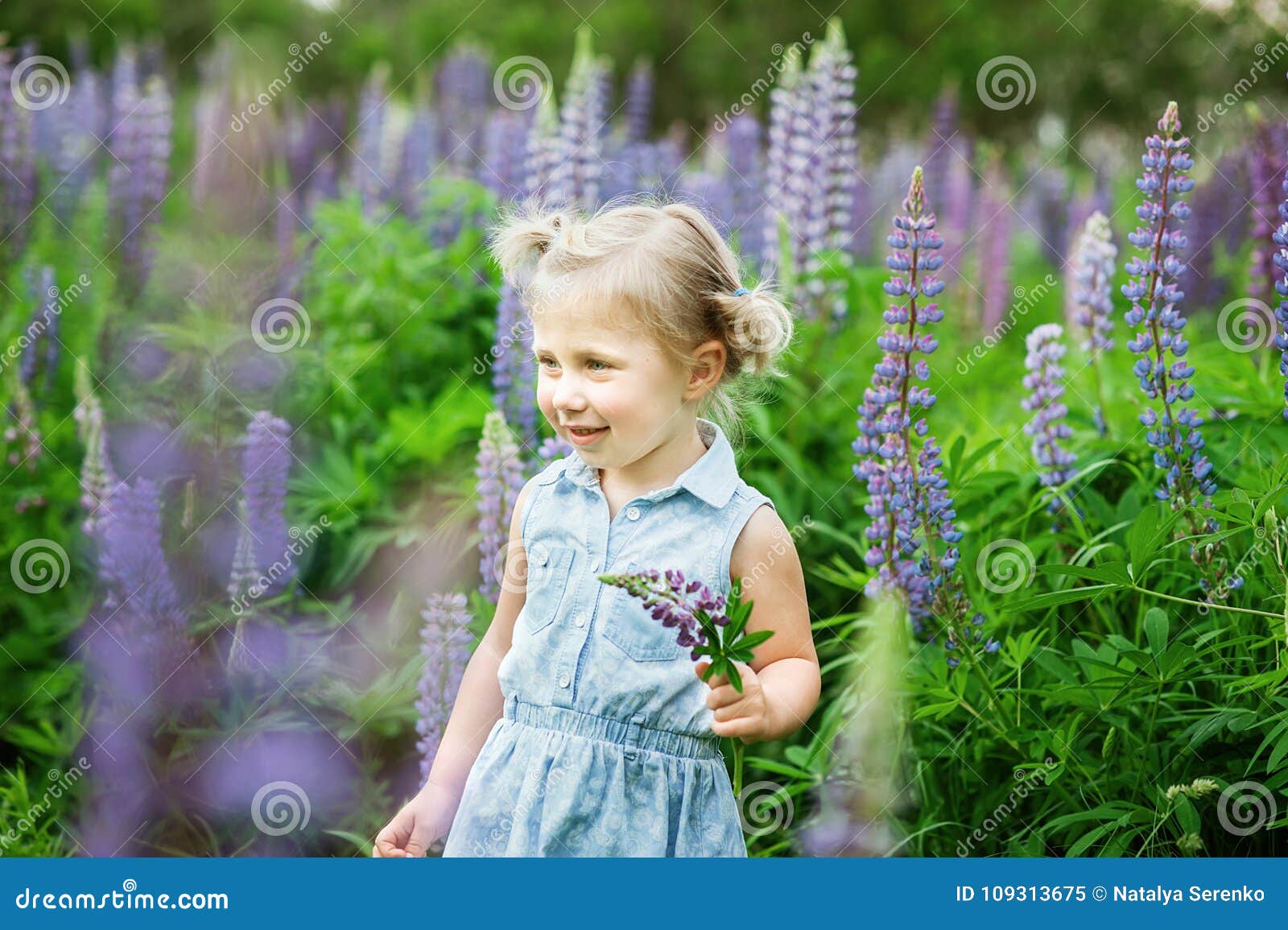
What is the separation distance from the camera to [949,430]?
4.48m

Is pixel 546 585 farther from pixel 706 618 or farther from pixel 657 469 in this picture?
pixel 706 618

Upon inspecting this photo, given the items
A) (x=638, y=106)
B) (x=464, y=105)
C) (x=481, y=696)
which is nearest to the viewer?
(x=481, y=696)

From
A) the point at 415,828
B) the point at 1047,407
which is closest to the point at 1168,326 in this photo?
the point at 1047,407

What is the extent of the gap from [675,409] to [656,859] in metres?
0.81

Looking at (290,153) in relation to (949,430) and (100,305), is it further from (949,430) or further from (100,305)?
(949,430)

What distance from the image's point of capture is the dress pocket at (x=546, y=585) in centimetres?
243

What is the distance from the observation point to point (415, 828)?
8.23ft

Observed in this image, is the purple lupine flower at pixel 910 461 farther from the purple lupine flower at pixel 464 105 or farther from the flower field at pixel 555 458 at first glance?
the purple lupine flower at pixel 464 105

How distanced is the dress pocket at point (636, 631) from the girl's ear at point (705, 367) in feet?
1.15

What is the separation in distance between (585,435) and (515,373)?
158cm

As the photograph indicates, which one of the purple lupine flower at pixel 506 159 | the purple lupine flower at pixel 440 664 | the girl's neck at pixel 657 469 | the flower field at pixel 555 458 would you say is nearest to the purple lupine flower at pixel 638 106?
the flower field at pixel 555 458

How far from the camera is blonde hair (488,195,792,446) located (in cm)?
233

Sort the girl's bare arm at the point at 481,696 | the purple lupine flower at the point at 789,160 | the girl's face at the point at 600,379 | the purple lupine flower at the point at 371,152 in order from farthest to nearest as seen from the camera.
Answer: the purple lupine flower at the point at 371,152 → the purple lupine flower at the point at 789,160 → the girl's bare arm at the point at 481,696 → the girl's face at the point at 600,379

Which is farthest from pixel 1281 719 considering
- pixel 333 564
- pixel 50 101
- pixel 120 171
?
pixel 50 101
